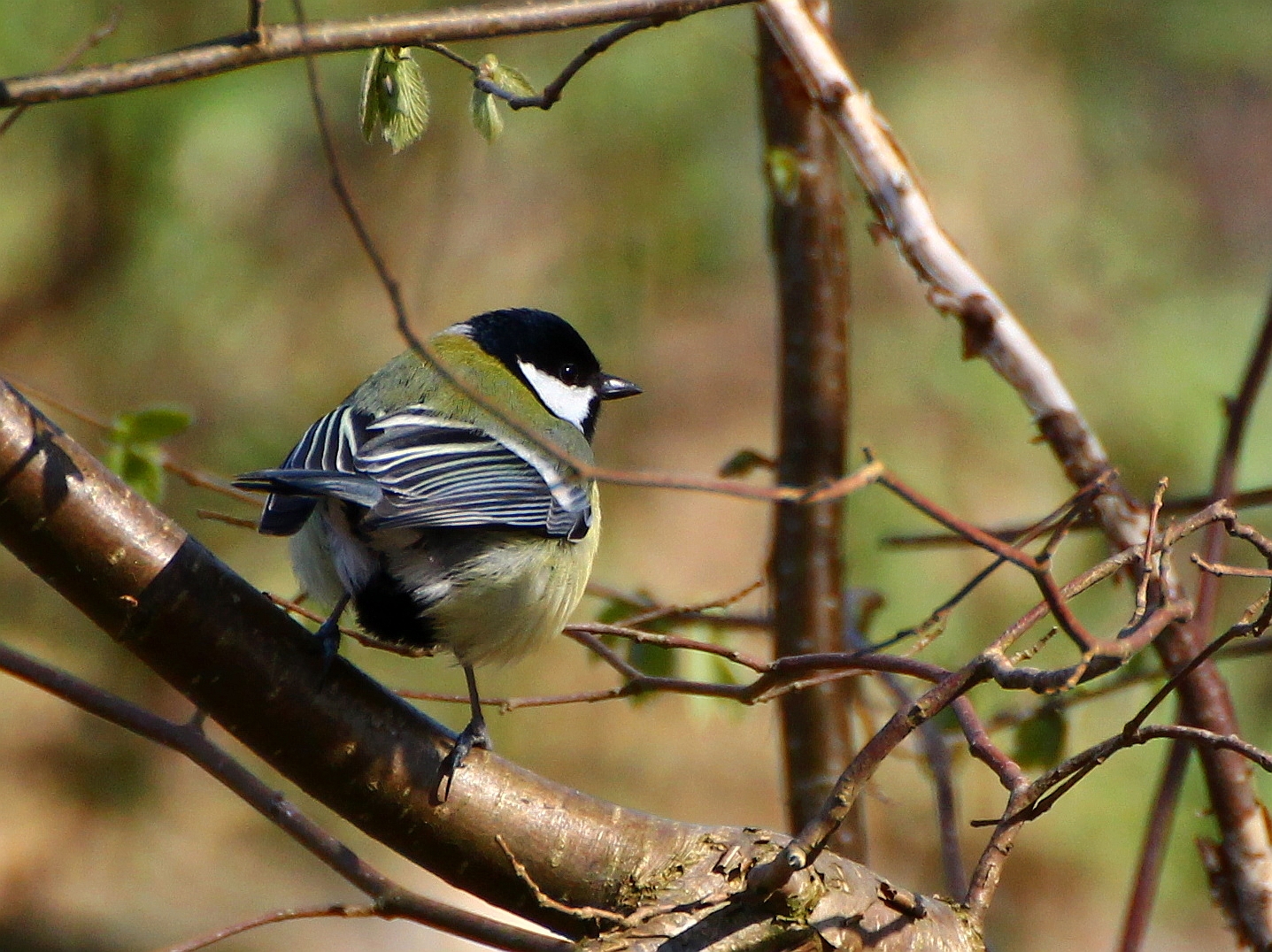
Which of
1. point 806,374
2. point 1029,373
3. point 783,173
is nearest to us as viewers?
point 1029,373

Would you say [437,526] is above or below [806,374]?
below

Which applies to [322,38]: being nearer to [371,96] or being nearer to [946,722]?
[371,96]

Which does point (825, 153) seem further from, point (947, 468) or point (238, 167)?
point (238, 167)

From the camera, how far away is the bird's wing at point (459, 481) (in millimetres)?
2051

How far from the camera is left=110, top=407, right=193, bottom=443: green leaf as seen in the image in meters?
2.20

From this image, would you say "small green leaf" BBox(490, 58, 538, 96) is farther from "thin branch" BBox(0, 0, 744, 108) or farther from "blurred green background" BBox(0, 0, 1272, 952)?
"blurred green background" BBox(0, 0, 1272, 952)

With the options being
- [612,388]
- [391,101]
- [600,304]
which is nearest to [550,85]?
[391,101]

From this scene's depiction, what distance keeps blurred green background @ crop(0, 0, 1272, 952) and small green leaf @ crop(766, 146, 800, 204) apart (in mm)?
1853

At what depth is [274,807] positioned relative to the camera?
5.18 feet

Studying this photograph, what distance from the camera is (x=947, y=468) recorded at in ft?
16.6

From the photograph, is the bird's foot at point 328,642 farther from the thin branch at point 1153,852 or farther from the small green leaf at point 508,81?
the thin branch at point 1153,852

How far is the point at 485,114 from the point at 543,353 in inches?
56.4

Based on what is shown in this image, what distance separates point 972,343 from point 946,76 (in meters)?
4.45

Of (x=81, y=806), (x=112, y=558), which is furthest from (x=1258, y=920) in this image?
(x=81, y=806)
